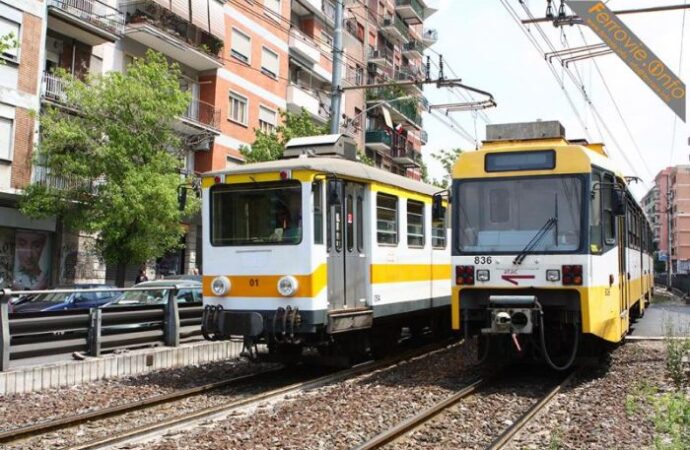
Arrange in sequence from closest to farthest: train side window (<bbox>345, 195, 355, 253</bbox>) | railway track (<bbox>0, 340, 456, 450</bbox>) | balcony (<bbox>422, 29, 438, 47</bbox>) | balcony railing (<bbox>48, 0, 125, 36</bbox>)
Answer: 1. railway track (<bbox>0, 340, 456, 450</bbox>)
2. train side window (<bbox>345, 195, 355, 253</bbox>)
3. balcony railing (<bbox>48, 0, 125, 36</bbox>)
4. balcony (<bbox>422, 29, 438, 47</bbox>)

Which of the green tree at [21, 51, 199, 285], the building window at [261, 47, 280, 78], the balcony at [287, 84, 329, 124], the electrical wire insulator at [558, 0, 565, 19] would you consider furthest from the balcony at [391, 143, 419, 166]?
the electrical wire insulator at [558, 0, 565, 19]

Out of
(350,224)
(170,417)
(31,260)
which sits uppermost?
(350,224)

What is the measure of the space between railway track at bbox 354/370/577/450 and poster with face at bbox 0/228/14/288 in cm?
1869

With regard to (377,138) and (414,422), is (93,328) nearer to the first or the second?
(414,422)

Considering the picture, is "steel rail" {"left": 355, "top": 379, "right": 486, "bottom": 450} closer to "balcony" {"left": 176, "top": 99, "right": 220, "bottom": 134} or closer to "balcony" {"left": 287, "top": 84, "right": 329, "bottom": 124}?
"balcony" {"left": 176, "top": 99, "right": 220, "bottom": 134}

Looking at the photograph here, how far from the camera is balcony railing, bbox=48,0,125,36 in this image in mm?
25125

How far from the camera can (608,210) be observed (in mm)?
10523

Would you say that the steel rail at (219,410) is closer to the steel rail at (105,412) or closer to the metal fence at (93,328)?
the steel rail at (105,412)

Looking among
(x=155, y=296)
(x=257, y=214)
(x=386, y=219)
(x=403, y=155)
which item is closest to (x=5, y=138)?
(x=155, y=296)

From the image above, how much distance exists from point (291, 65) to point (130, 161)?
19.4 meters

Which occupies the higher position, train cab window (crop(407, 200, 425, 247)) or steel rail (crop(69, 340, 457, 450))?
train cab window (crop(407, 200, 425, 247))

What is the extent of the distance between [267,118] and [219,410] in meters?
29.7

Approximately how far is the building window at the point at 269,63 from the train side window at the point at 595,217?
28.6 m

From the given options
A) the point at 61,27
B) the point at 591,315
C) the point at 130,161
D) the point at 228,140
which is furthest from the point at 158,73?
the point at 591,315
